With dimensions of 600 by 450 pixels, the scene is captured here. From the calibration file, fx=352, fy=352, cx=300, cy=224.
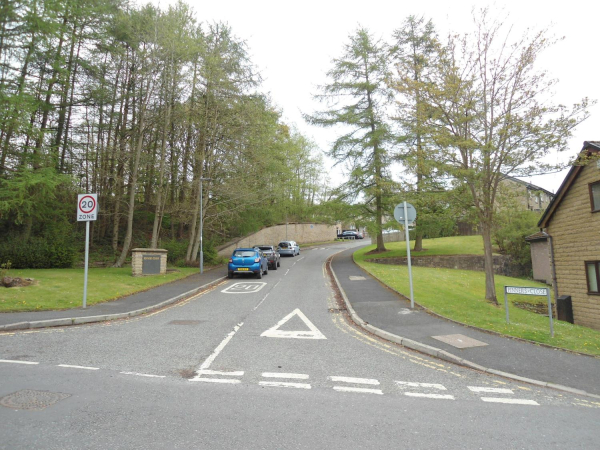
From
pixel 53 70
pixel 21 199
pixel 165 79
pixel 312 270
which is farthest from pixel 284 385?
pixel 53 70

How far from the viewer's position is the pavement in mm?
5746

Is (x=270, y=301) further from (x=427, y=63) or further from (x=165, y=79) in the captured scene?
(x=165, y=79)

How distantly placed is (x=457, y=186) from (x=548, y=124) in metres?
3.49

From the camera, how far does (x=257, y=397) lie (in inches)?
176

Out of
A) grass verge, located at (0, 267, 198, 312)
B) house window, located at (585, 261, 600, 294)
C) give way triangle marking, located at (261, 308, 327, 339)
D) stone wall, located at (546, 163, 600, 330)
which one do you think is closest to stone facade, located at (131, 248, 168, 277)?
grass verge, located at (0, 267, 198, 312)

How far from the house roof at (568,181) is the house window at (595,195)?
895mm

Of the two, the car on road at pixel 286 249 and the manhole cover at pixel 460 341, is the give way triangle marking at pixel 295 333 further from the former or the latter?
the car on road at pixel 286 249

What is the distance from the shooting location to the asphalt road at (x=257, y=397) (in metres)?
3.47

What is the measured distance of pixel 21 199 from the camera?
51.7 feet

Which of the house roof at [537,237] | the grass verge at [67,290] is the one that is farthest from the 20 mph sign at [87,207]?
the house roof at [537,237]

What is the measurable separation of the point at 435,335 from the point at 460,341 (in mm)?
559

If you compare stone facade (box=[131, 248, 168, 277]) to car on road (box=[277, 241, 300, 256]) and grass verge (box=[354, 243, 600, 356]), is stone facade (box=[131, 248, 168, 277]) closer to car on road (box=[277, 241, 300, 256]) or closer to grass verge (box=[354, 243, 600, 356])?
grass verge (box=[354, 243, 600, 356])

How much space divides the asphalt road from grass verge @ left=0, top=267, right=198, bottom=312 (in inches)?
109

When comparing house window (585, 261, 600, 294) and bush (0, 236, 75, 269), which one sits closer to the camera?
house window (585, 261, 600, 294)
